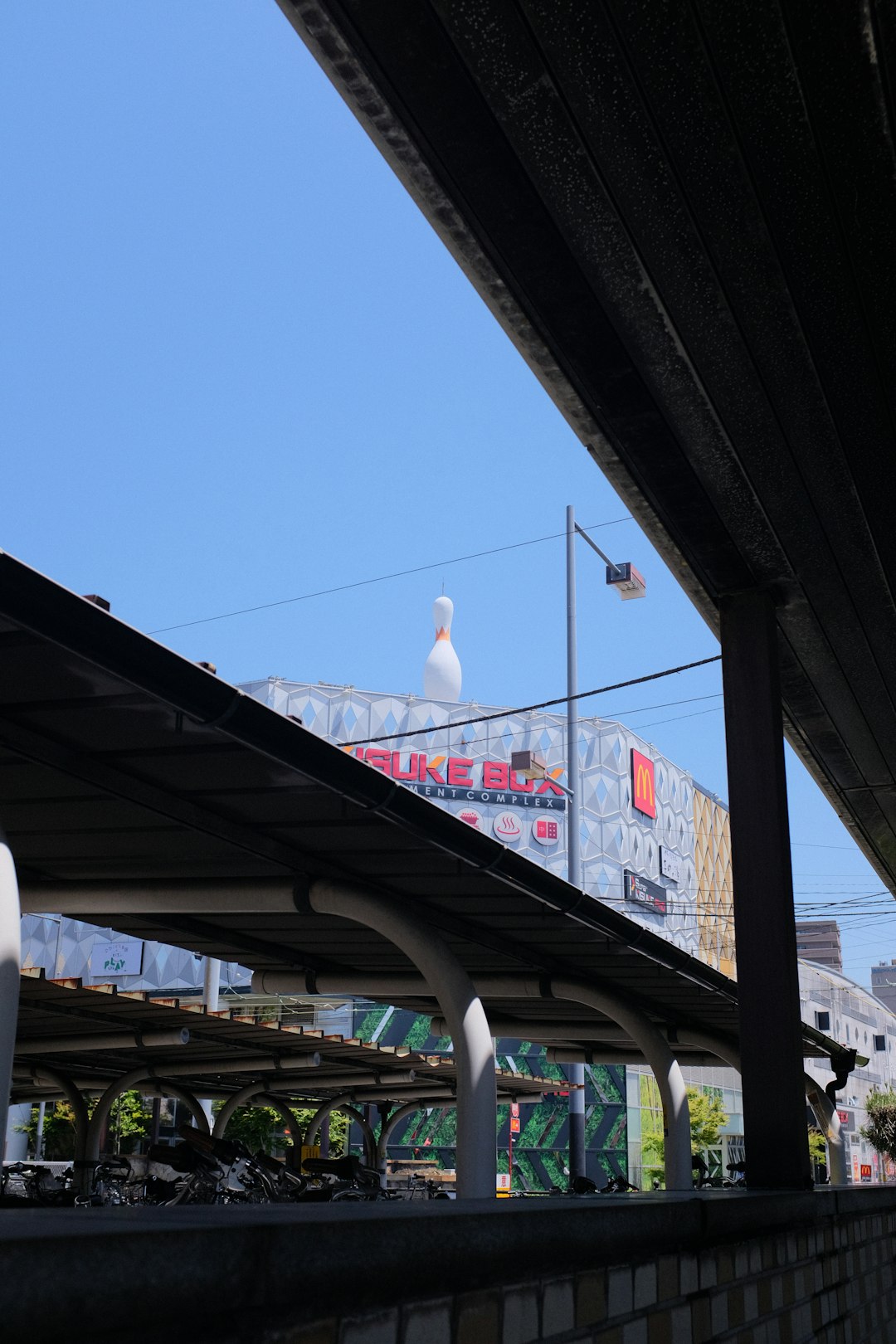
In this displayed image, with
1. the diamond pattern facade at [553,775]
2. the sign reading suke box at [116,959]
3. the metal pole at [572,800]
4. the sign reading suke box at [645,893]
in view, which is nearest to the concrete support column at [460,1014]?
the metal pole at [572,800]

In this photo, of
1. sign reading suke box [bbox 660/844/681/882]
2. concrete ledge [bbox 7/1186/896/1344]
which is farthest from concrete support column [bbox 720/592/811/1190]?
sign reading suke box [bbox 660/844/681/882]

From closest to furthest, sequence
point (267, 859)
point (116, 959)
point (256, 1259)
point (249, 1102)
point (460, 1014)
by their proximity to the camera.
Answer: point (256, 1259) → point (267, 859) → point (460, 1014) → point (249, 1102) → point (116, 959)

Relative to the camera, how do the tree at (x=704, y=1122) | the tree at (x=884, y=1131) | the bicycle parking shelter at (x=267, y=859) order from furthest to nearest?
1. the tree at (x=704, y=1122)
2. the tree at (x=884, y=1131)
3. the bicycle parking shelter at (x=267, y=859)

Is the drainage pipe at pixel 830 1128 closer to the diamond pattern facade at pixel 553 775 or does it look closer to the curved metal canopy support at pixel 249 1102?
the curved metal canopy support at pixel 249 1102

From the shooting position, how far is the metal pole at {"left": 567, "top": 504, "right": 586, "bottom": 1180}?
72.1 feet

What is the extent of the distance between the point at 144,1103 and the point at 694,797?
5066 cm

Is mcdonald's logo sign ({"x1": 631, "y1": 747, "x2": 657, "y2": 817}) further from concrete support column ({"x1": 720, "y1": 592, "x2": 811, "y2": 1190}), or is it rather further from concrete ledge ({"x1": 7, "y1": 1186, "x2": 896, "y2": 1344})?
concrete ledge ({"x1": 7, "y1": 1186, "x2": 896, "y2": 1344})

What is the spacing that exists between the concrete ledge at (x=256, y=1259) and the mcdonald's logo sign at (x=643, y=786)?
84.3 meters

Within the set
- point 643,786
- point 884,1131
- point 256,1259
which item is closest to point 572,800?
point 884,1131

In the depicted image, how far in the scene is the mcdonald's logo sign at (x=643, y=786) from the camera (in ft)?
284

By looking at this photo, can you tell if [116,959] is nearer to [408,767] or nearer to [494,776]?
[408,767]

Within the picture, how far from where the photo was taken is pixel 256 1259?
6.48ft

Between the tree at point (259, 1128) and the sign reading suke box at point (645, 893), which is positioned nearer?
the tree at point (259, 1128)

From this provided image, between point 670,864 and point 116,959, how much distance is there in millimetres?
37338
